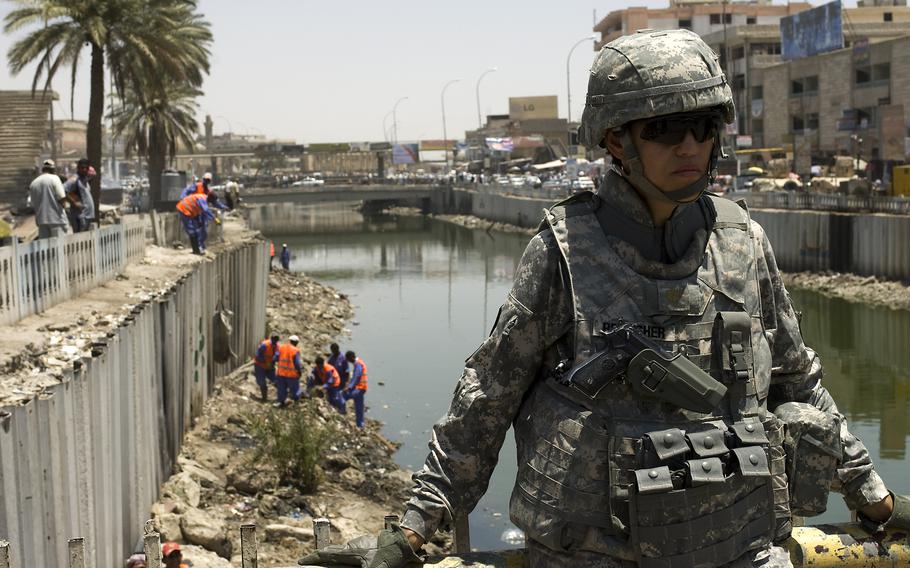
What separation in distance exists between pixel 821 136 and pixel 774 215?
2382 centimetres

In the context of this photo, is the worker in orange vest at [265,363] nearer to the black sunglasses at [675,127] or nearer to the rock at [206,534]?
the rock at [206,534]

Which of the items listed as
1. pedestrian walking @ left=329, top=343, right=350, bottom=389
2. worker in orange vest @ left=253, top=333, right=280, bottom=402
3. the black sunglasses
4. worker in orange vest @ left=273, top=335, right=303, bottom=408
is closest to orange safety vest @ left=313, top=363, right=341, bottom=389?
pedestrian walking @ left=329, top=343, right=350, bottom=389

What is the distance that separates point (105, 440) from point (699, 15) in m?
92.5

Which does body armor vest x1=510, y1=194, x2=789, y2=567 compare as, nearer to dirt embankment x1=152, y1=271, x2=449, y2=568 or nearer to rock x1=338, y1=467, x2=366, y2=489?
dirt embankment x1=152, y1=271, x2=449, y2=568

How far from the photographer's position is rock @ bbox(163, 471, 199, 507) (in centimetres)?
1050

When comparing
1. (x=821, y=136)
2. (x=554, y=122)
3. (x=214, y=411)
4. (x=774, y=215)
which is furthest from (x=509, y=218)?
(x=214, y=411)

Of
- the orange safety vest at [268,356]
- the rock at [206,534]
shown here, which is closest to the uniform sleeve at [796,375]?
the rock at [206,534]

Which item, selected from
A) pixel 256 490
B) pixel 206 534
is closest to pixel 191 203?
pixel 256 490

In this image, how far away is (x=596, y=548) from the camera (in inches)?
105

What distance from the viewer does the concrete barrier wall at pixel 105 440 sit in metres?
6.17

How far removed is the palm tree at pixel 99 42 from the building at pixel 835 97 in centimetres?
2997

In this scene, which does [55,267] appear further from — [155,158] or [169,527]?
[155,158]

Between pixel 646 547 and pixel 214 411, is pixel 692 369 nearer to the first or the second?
pixel 646 547

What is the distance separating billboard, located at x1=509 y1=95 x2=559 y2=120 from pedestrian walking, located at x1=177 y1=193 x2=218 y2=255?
378 ft
